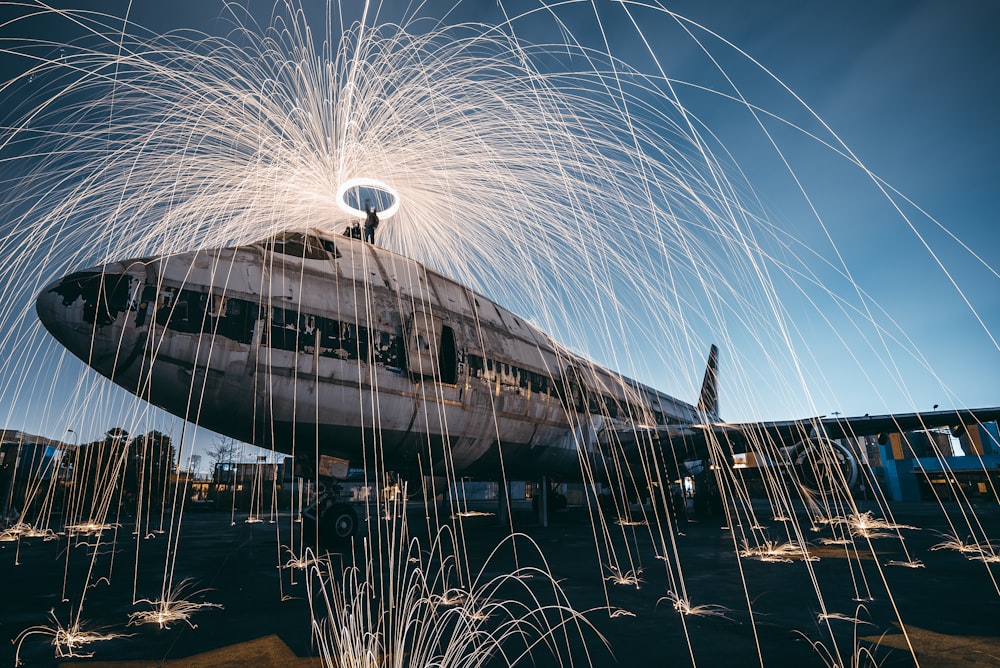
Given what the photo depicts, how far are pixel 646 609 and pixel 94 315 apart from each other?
369 inches

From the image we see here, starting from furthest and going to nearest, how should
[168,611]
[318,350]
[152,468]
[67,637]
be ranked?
[152,468] → [318,350] → [168,611] → [67,637]

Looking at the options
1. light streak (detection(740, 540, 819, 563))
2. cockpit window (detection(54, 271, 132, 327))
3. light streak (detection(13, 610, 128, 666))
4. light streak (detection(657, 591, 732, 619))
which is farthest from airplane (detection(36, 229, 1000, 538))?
light streak (detection(13, 610, 128, 666))

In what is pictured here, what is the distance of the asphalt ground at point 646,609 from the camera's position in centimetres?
415

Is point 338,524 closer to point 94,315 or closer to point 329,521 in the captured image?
point 329,521

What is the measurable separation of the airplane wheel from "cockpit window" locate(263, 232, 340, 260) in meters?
5.51

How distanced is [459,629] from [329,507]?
623 cm

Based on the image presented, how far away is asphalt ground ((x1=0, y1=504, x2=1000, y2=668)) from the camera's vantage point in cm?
415

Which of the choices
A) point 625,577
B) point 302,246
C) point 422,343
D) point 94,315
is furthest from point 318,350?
point 625,577

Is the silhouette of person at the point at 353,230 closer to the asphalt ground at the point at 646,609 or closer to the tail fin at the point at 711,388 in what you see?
the asphalt ground at the point at 646,609

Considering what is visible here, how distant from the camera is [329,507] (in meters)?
10.3

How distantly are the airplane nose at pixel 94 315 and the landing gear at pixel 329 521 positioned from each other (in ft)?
14.9

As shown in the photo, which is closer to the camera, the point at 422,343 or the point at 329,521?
the point at 329,521

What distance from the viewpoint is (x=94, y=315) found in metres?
7.83

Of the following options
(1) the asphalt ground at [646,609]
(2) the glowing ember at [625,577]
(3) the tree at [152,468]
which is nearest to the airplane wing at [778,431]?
(1) the asphalt ground at [646,609]
